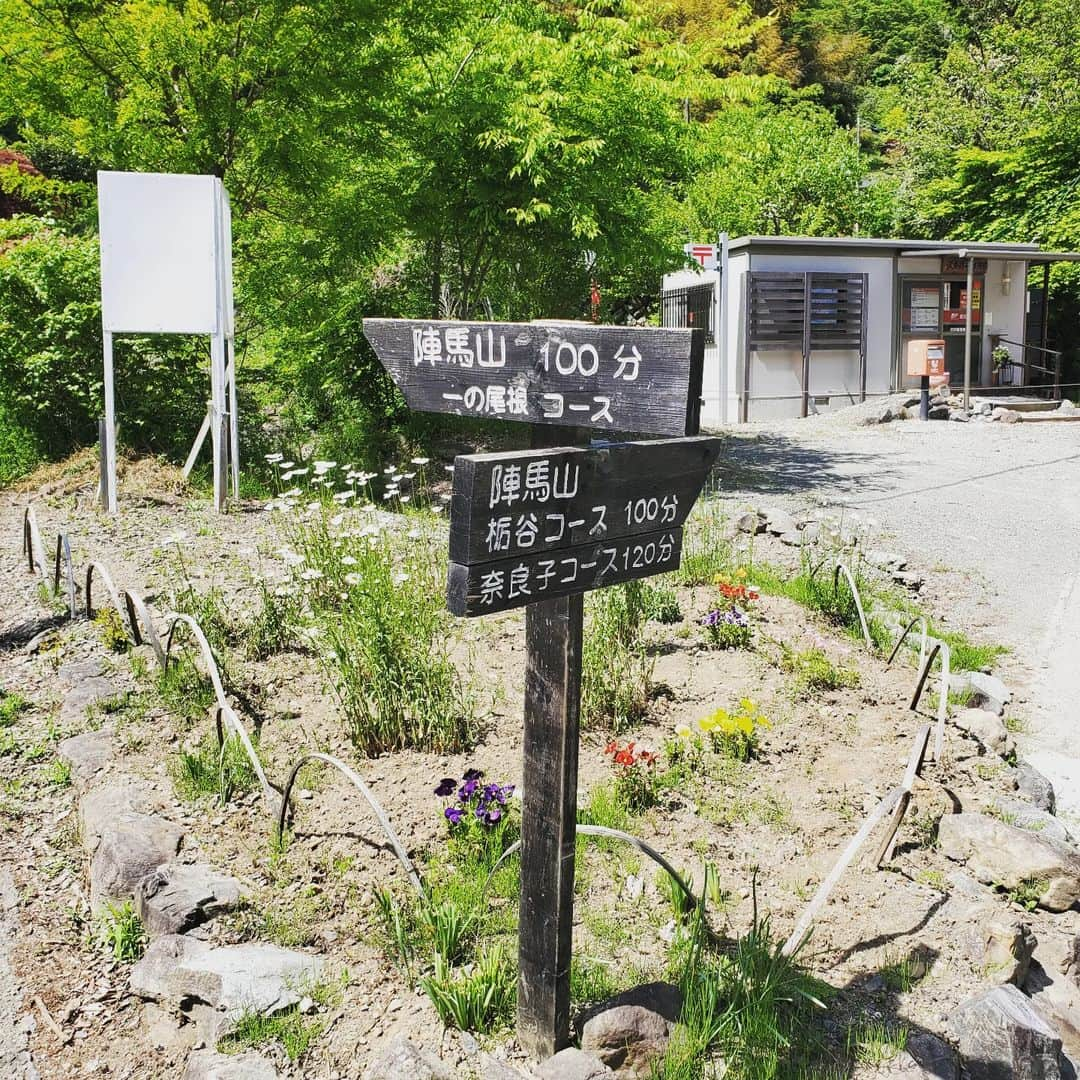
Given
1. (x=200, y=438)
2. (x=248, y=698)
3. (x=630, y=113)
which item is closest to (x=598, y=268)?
(x=630, y=113)

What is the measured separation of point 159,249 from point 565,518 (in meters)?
7.21

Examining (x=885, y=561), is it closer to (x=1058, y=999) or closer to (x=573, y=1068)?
(x=1058, y=999)

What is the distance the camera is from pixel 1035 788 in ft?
13.7

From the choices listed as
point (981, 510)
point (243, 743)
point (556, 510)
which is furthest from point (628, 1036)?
point (981, 510)

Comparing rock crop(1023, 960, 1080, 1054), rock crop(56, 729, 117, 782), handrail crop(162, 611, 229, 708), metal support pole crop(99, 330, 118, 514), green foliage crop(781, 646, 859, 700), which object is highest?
metal support pole crop(99, 330, 118, 514)

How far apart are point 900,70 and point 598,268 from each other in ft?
85.7

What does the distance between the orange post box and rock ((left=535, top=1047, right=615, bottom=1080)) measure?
1763 cm

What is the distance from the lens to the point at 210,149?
31.6 feet

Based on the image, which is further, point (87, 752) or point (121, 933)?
point (87, 752)

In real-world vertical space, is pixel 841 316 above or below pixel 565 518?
above

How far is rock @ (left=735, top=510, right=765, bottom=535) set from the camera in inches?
330

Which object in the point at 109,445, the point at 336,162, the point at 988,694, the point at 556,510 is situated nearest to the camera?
the point at 556,510

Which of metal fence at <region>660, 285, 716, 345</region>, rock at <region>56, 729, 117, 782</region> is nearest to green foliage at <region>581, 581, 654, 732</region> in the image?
rock at <region>56, 729, 117, 782</region>

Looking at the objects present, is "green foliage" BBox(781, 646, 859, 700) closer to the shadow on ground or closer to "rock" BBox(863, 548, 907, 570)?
"rock" BBox(863, 548, 907, 570)
